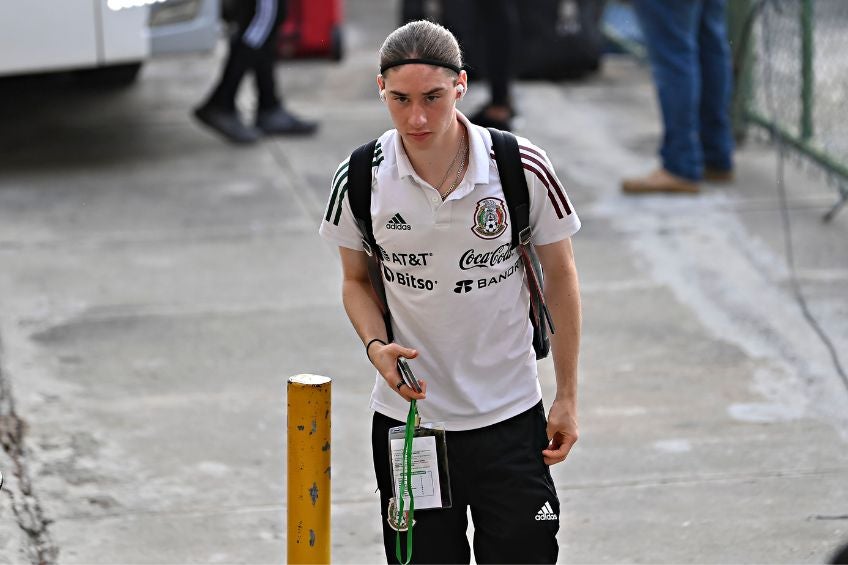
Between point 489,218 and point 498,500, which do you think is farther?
point 498,500

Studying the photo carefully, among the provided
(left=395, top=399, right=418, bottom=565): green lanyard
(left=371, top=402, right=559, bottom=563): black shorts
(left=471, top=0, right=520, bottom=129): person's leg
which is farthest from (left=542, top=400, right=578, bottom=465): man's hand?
(left=471, top=0, right=520, bottom=129): person's leg

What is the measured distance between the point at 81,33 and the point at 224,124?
1127 millimetres

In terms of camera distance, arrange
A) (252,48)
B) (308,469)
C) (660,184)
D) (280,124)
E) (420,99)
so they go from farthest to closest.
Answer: (280,124) < (252,48) < (660,184) < (308,469) < (420,99)

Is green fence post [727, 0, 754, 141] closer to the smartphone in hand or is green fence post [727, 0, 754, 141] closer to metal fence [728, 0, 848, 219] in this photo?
metal fence [728, 0, 848, 219]

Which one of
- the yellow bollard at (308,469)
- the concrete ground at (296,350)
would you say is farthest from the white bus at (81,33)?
the yellow bollard at (308,469)

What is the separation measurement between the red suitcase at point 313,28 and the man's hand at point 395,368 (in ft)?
25.6

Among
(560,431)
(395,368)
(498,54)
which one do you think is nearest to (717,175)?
(498,54)

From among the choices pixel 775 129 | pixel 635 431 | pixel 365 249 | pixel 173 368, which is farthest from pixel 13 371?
pixel 775 129

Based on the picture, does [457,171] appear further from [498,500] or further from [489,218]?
[498,500]

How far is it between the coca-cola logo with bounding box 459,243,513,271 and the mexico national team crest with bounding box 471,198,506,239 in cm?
4

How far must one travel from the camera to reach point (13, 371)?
17.9 ft

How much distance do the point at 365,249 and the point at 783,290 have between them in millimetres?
3559

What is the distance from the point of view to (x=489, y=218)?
9.80 ft

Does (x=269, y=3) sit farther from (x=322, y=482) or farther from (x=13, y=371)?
(x=322, y=482)
